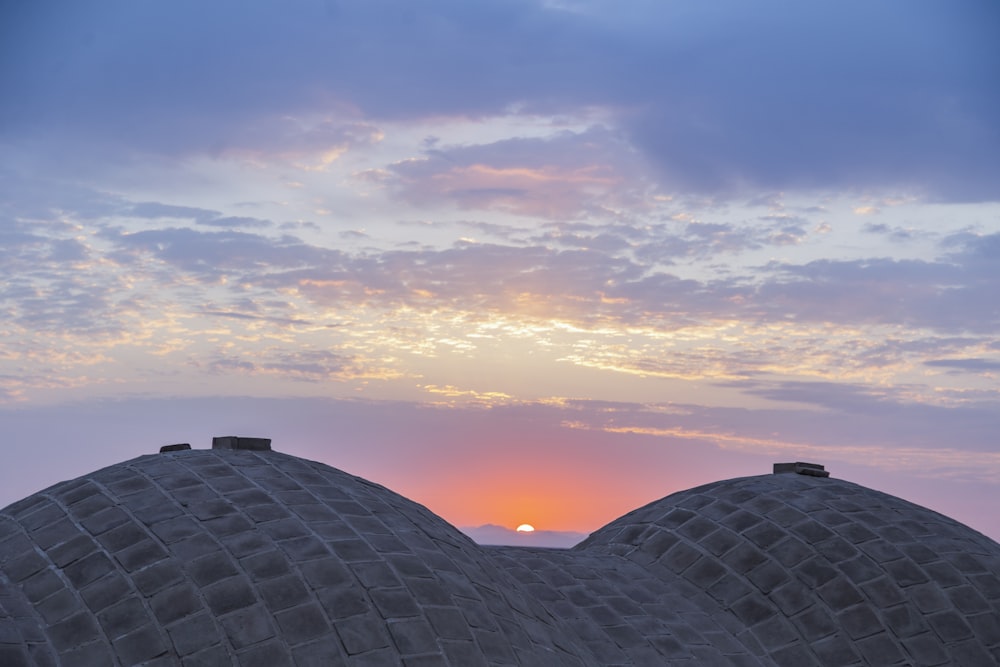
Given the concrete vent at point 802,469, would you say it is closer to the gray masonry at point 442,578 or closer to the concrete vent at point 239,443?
the gray masonry at point 442,578

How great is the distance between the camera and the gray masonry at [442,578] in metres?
15.0

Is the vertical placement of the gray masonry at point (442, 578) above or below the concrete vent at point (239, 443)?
below

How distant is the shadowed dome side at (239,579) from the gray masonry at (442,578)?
3 cm

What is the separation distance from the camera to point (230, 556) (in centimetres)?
1596

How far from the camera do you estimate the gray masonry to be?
15.0 m

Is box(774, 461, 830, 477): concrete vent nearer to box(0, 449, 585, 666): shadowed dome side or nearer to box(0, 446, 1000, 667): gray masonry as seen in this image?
box(0, 446, 1000, 667): gray masonry

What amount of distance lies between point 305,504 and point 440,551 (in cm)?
229

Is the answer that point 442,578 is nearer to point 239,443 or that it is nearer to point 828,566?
point 239,443

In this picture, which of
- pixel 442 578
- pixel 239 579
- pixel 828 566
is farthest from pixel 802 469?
pixel 239 579

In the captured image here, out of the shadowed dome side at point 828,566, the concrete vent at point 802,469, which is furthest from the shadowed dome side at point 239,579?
the concrete vent at point 802,469

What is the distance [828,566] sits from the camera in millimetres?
23562

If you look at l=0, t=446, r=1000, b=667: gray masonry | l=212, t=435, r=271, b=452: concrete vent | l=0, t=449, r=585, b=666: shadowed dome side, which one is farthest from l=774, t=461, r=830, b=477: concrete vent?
l=212, t=435, r=271, b=452: concrete vent

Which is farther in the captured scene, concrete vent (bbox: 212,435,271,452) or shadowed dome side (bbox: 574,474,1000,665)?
shadowed dome side (bbox: 574,474,1000,665)

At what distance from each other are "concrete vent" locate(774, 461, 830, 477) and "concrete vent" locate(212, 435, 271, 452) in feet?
46.0
